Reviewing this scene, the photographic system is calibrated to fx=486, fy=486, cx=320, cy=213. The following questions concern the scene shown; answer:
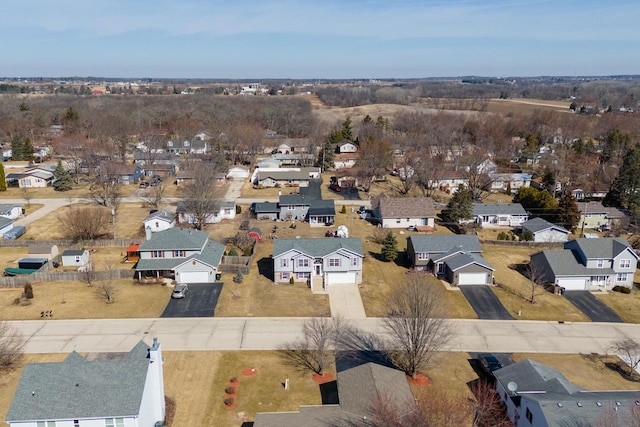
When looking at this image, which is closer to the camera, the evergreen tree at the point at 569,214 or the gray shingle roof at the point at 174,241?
the gray shingle roof at the point at 174,241

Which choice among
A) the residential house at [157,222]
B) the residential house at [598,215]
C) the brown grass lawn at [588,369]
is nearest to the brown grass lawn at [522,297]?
the brown grass lawn at [588,369]

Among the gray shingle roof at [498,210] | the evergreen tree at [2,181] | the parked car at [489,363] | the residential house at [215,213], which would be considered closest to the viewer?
the parked car at [489,363]

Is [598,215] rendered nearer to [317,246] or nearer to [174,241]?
[317,246]

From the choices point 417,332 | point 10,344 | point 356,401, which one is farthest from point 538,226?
point 10,344

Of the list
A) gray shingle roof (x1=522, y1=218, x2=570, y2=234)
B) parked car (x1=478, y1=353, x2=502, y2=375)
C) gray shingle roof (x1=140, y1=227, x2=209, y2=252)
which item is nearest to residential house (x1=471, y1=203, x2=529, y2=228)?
gray shingle roof (x1=522, y1=218, x2=570, y2=234)

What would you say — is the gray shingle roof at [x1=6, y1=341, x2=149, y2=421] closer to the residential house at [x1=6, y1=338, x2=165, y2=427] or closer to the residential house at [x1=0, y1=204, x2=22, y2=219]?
the residential house at [x1=6, y1=338, x2=165, y2=427]

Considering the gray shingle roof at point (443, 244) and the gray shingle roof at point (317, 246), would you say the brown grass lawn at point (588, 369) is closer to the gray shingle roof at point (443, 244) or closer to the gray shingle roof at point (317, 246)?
the gray shingle roof at point (443, 244)
